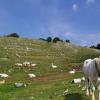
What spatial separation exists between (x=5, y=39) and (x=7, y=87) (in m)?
134

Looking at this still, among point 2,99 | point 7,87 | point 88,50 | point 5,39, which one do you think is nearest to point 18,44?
point 5,39

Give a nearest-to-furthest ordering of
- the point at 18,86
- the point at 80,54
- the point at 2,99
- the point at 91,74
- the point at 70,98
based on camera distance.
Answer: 1. the point at 91,74
2. the point at 70,98
3. the point at 2,99
4. the point at 18,86
5. the point at 80,54

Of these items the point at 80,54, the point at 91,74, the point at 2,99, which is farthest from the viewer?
the point at 80,54

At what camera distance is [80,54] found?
179 metres

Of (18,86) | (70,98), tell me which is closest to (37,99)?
(70,98)

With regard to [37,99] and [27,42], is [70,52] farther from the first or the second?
[37,99]

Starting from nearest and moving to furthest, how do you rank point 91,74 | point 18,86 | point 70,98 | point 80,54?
point 91,74
point 70,98
point 18,86
point 80,54

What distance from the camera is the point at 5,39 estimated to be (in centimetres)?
18438

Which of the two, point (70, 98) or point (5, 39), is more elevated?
point (5, 39)

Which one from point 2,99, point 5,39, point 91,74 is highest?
point 5,39

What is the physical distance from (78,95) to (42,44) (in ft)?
503

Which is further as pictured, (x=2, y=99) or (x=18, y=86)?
(x=18, y=86)

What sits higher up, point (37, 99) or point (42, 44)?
point (42, 44)

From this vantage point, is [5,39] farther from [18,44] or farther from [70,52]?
[70,52]
